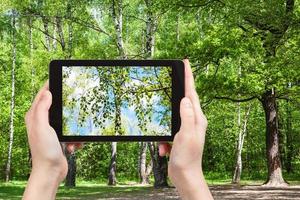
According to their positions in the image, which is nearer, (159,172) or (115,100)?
(115,100)

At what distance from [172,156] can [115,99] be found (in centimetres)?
110

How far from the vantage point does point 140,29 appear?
44094 mm

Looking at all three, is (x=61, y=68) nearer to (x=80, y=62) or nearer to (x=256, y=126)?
(x=80, y=62)

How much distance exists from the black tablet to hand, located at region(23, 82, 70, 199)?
362mm

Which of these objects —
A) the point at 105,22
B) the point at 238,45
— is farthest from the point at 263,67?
the point at 105,22

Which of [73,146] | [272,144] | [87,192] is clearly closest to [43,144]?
[73,146]

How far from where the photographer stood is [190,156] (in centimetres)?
180

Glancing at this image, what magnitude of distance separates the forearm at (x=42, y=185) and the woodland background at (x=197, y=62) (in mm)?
17499

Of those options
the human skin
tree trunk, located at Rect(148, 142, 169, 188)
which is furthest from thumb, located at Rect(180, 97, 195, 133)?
tree trunk, located at Rect(148, 142, 169, 188)

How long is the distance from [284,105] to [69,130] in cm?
4450

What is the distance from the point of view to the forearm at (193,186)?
1.72m

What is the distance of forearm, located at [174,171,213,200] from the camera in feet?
5.63

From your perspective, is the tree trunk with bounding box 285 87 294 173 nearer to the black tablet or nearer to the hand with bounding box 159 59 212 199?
the black tablet

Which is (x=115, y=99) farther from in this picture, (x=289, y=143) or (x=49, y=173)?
(x=289, y=143)
